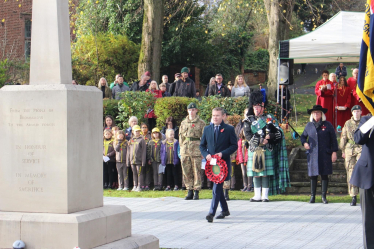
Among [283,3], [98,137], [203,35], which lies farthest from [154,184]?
[203,35]

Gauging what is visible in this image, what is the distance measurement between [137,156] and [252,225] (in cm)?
571

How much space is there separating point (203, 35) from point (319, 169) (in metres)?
16.9

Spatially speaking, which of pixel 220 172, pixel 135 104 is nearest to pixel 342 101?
pixel 135 104

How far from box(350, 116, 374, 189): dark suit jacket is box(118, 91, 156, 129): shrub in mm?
11129

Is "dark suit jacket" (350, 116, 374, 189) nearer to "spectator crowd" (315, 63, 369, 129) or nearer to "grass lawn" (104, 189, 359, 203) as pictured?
"grass lawn" (104, 189, 359, 203)

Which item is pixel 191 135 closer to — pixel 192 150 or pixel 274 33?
pixel 192 150

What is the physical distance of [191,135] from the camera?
1252 centimetres

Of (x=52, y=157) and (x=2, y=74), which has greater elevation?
(x=2, y=74)

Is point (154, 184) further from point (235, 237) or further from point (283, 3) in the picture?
point (283, 3)

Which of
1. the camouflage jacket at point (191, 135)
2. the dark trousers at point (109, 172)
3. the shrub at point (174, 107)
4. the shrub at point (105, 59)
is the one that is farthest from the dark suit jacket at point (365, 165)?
the shrub at point (105, 59)

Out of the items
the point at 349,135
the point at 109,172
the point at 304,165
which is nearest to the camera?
the point at 349,135

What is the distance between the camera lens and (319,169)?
1181 centimetres

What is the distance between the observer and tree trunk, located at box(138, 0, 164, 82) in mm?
20859

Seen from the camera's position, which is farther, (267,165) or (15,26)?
(15,26)
